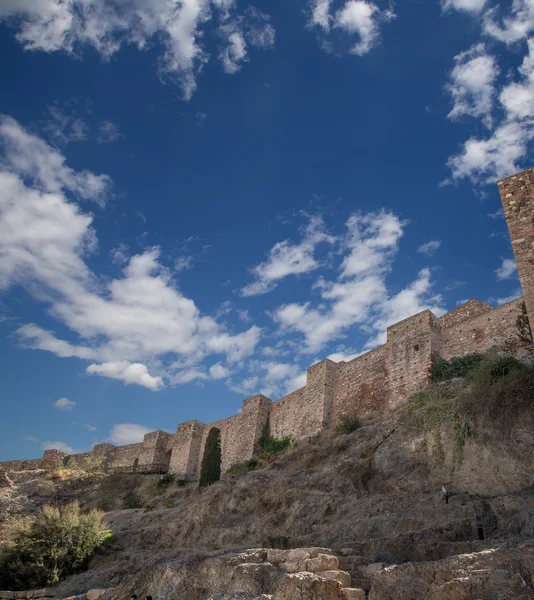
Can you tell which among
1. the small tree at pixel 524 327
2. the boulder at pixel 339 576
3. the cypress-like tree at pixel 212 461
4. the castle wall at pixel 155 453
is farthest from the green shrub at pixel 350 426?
the castle wall at pixel 155 453

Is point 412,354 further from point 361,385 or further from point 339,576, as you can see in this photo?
point 339,576

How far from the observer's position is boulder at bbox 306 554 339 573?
770cm

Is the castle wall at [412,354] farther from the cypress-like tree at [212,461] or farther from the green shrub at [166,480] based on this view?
the green shrub at [166,480]

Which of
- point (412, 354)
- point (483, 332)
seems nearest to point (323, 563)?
point (483, 332)

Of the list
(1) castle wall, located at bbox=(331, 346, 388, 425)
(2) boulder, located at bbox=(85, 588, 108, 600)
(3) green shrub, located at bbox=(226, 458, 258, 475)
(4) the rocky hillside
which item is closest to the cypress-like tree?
(3) green shrub, located at bbox=(226, 458, 258, 475)

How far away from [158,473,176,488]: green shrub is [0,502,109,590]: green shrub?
44.6 ft

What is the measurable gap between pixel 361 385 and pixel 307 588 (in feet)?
56.5

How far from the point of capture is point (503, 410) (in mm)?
11234

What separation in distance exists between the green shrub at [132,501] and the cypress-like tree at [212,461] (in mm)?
3088

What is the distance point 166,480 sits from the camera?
3152 cm

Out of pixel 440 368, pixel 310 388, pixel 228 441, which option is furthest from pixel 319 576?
pixel 228 441

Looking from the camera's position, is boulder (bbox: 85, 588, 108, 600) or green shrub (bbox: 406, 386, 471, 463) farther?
green shrub (bbox: 406, 386, 471, 463)

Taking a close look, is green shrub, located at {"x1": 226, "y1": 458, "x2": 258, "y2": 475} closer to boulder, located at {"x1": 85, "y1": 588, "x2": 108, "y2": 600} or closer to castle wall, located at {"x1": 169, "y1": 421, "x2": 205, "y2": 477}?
castle wall, located at {"x1": 169, "y1": 421, "x2": 205, "y2": 477}

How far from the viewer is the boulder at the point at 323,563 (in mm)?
7699
